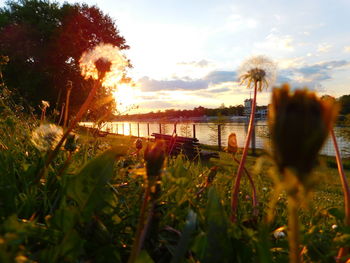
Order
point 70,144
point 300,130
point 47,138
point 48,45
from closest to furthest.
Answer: point 300,130 → point 47,138 → point 70,144 → point 48,45

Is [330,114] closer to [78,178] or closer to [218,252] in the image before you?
[218,252]

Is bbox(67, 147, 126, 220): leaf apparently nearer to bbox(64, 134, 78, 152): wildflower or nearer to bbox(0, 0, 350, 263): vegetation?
bbox(0, 0, 350, 263): vegetation

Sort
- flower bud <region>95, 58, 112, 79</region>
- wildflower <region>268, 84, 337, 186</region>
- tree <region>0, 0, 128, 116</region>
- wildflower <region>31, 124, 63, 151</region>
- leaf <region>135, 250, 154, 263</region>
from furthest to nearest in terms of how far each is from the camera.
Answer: tree <region>0, 0, 128, 116</region> → wildflower <region>31, 124, 63, 151</region> → flower bud <region>95, 58, 112, 79</region> → leaf <region>135, 250, 154, 263</region> → wildflower <region>268, 84, 337, 186</region>

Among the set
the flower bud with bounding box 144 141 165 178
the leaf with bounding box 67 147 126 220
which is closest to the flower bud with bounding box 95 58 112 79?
the leaf with bounding box 67 147 126 220

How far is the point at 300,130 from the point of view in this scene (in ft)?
1.30

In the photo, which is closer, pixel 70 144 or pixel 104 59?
pixel 104 59

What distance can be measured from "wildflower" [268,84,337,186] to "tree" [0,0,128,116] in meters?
24.2

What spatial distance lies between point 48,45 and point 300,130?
27772 mm

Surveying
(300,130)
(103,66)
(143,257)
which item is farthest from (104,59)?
(300,130)

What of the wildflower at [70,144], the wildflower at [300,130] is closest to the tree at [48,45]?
the wildflower at [70,144]

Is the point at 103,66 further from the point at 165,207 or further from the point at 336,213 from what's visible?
the point at 336,213

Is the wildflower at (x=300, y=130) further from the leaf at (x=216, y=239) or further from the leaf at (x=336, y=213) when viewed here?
the leaf at (x=336, y=213)

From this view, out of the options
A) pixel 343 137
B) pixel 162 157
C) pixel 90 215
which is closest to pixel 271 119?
pixel 162 157

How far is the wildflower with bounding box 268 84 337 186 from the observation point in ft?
1.30
